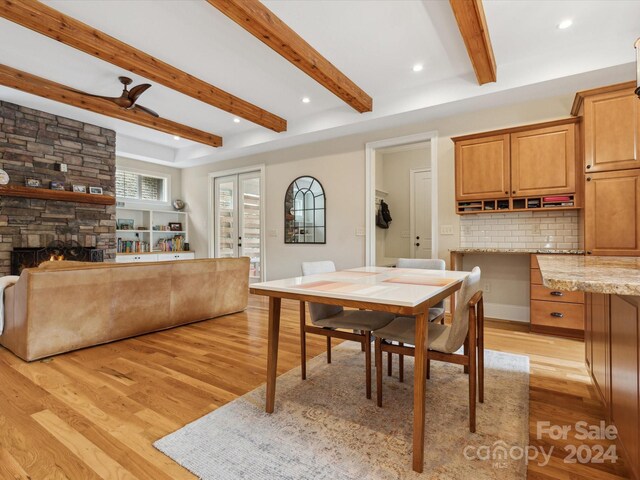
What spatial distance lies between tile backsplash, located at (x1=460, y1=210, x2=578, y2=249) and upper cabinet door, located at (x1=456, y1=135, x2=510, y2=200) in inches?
15.4

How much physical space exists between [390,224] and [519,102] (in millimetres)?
3206

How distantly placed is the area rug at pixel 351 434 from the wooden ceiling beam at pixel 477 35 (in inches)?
104

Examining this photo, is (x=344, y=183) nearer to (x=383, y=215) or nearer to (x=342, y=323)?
(x=383, y=215)

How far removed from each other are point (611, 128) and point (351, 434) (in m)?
3.41

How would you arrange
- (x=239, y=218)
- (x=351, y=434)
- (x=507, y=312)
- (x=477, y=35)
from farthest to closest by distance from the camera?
(x=239, y=218) → (x=507, y=312) → (x=477, y=35) → (x=351, y=434)

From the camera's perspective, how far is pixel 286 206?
19.2 feet

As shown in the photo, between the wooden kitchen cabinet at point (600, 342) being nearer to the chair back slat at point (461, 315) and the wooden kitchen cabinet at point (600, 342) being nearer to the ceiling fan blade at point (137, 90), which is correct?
the chair back slat at point (461, 315)

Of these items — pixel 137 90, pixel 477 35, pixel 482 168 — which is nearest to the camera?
pixel 477 35

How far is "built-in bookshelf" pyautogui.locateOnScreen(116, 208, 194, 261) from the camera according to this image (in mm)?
6375

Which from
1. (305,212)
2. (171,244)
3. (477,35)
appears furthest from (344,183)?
(171,244)

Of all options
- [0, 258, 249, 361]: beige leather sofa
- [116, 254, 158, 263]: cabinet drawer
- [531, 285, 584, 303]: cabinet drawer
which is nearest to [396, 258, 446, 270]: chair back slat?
[531, 285, 584, 303]: cabinet drawer

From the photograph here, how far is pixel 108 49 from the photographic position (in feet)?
10.1

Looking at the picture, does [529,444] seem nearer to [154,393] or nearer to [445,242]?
[154,393]

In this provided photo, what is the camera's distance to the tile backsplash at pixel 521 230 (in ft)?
11.9
